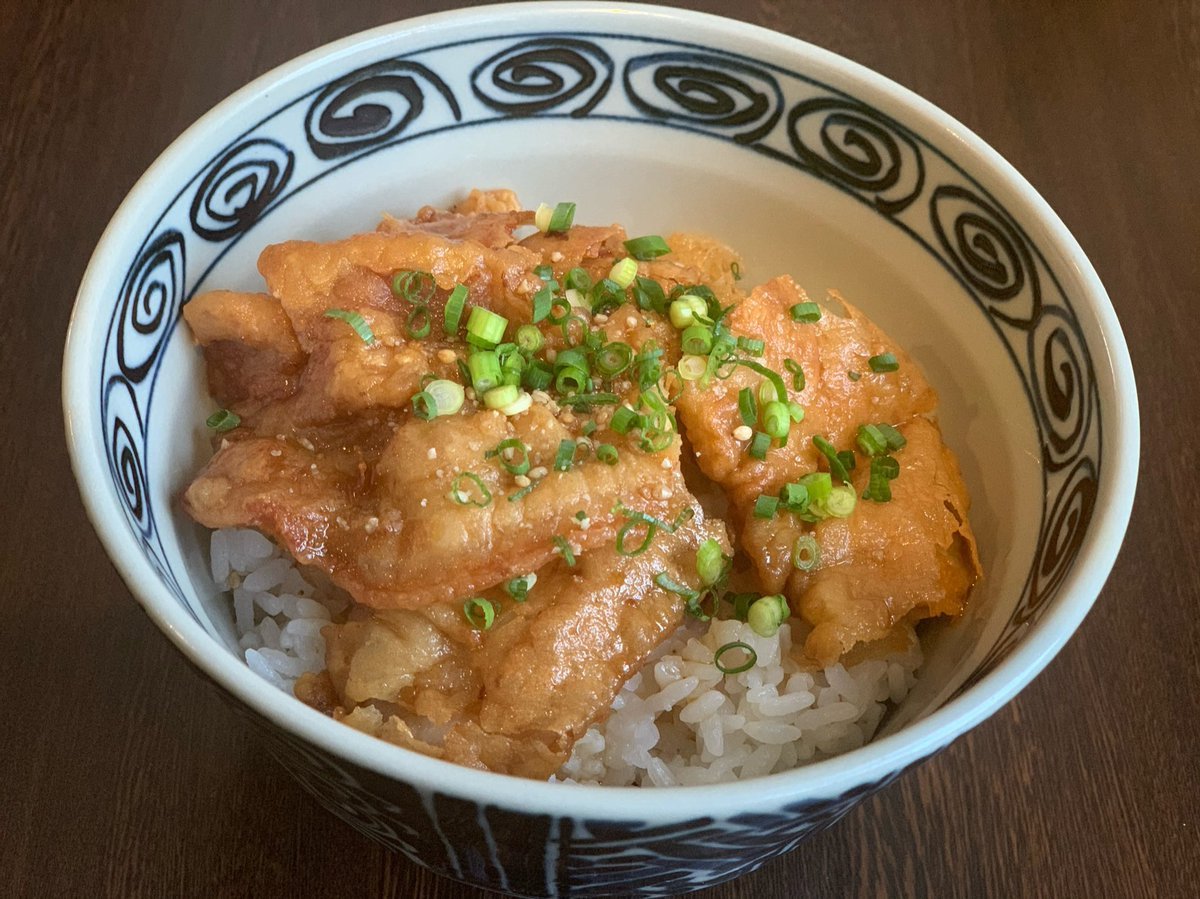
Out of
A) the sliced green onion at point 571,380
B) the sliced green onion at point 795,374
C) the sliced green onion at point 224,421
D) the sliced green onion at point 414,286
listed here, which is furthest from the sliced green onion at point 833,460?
the sliced green onion at point 224,421

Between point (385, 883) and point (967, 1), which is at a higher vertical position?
point (967, 1)

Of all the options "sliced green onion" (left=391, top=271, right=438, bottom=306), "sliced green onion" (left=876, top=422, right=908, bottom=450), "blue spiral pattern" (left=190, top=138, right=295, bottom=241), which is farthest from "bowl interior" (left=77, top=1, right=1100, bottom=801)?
"sliced green onion" (left=391, top=271, right=438, bottom=306)

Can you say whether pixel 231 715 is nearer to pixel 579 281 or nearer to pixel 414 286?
pixel 414 286

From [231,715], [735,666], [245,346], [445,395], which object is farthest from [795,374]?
[231,715]

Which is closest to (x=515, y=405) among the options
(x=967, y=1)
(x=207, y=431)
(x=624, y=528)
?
(x=624, y=528)

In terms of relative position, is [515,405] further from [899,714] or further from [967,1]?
[967,1]

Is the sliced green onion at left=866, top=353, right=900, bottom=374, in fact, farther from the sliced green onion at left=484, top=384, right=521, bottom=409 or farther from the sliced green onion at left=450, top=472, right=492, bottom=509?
the sliced green onion at left=450, top=472, right=492, bottom=509

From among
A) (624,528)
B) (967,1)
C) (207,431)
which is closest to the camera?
(624,528)
